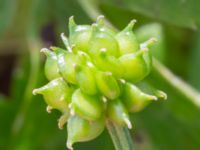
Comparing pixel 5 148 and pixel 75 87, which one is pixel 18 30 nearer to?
pixel 5 148

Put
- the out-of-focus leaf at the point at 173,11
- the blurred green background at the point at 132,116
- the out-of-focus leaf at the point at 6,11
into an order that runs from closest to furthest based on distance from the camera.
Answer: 1. the out-of-focus leaf at the point at 173,11
2. the blurred green background at the point at 132,116
3. the out-of-focus leaf at the point at 6,11

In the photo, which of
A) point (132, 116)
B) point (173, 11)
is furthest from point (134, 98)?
point (132, 116)

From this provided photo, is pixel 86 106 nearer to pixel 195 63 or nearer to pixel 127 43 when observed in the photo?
pixel 127 43

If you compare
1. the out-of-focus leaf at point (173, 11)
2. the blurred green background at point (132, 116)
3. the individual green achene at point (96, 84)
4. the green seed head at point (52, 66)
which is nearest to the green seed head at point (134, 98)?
the individual green achene at point (96, 84)

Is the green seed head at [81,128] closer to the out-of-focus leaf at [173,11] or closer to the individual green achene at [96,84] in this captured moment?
the individual green achene at [96,84]

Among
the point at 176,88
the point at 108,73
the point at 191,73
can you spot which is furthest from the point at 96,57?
the point at 191,73

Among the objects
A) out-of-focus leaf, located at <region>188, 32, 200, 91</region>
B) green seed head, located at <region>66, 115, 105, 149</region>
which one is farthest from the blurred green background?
green seed head, located at <region>66, 115, 105, 149</region>
